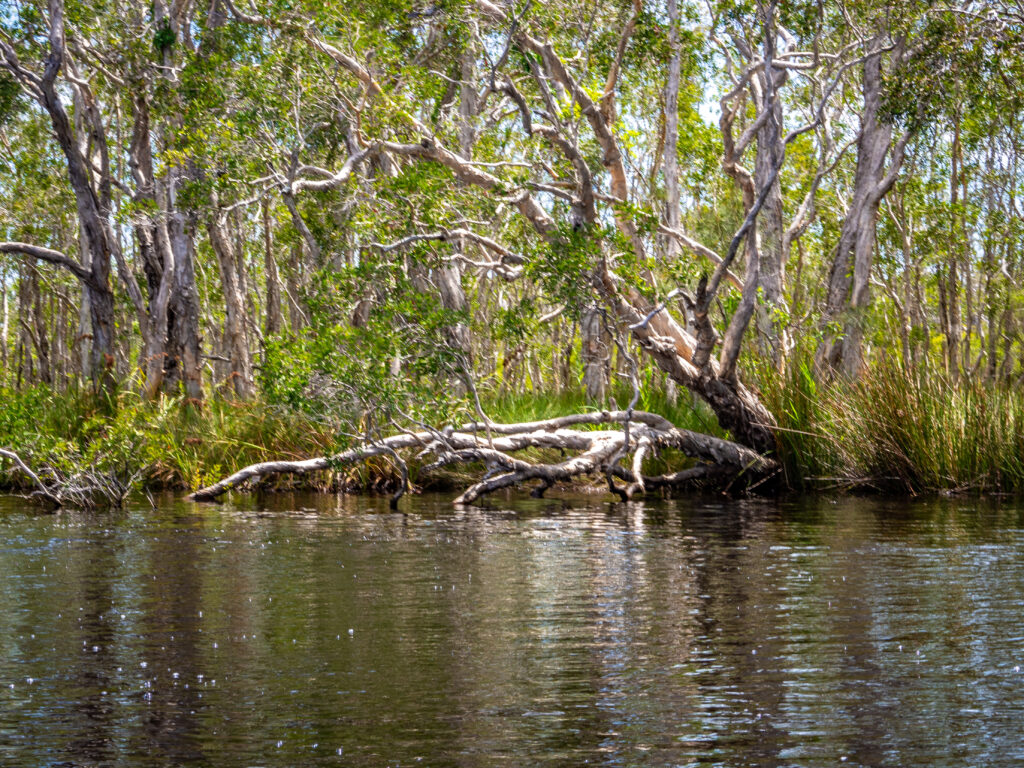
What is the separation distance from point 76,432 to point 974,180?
2137 cm

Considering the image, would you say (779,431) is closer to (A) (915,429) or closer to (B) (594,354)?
(A) (915,429)

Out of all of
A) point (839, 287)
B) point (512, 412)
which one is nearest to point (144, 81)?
point (512, 412)

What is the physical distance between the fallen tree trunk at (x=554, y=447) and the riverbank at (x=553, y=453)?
369 millimetres

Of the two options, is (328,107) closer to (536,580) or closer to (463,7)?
(463,7)

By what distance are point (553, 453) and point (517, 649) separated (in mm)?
12373

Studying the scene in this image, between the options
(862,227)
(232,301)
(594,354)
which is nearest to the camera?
(862,227)

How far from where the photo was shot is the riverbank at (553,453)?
15.6 meters

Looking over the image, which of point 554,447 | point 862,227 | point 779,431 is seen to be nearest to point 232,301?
point 554,447

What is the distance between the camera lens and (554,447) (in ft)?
55.3

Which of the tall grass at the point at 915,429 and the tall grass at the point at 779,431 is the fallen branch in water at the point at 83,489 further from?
the tall grass at the point at 915,429

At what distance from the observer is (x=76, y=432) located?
1948 cm

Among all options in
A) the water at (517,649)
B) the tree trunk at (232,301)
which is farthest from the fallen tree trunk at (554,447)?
the tree trunk at (232,301)

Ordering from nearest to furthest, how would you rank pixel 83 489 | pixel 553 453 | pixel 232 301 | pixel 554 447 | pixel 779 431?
pixel 83 489
pixel 554 447
pixel 779 431
pixel 553 453
pixel 232 301

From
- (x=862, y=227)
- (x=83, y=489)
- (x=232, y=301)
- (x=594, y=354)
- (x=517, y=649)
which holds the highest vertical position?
(x=862, y=227)
